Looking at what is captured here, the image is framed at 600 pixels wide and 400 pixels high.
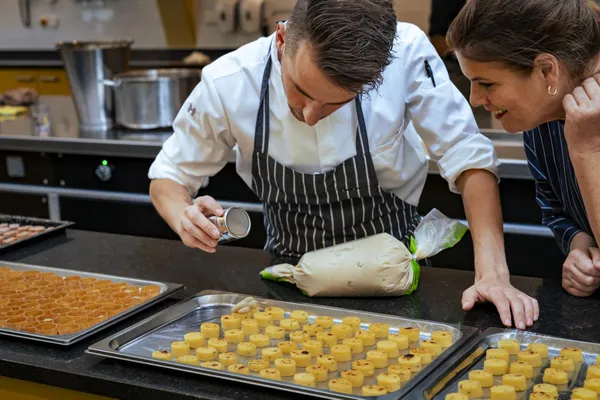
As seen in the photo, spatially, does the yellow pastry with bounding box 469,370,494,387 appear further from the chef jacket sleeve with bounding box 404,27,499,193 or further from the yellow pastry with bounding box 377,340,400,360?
the chef jacket sleeve with bounding box 404,27,499,193

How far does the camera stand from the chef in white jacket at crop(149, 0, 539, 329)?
1.95 metres

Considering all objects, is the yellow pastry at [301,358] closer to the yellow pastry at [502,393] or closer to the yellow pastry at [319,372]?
the yellow pastry at [319,372]

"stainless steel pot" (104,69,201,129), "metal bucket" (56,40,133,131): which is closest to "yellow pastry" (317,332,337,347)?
"stainless steel pot" (104,69,201,129)

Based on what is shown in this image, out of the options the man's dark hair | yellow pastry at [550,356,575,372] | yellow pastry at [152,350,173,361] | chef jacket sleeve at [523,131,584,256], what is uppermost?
the man's dark hair

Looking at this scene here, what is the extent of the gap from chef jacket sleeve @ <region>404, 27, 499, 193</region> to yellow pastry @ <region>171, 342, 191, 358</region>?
2.57 ft

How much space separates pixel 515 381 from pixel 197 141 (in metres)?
1.04

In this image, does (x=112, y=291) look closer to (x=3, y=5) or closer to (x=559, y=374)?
(x=559, y=374)

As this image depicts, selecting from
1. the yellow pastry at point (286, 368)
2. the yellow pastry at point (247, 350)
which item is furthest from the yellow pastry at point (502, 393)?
the yellow pastry at point (247, 350)

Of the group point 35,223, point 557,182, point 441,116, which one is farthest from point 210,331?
point 35,223

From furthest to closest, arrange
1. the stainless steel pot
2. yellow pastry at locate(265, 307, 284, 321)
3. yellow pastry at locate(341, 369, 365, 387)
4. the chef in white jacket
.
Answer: the stainless steel pot, the chef in white jacket, yellow pastry at locate(265, 307, 284, 321), yellow pastry at locate(341, 369, 365, 387)

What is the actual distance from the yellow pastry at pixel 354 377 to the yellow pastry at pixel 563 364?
1.07 feet

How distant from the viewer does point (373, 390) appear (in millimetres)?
1335

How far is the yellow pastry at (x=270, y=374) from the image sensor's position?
4.61 ft

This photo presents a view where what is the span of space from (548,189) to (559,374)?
712 millimetres
